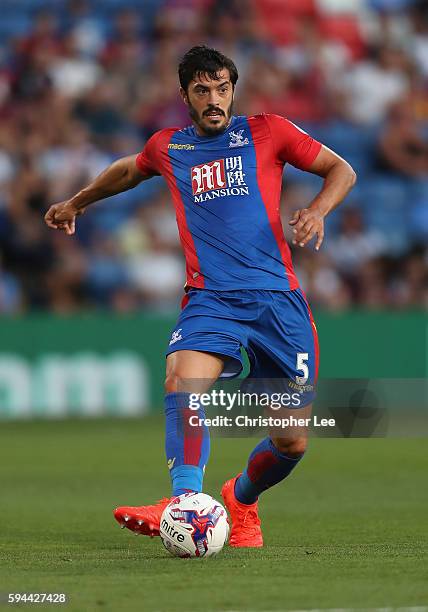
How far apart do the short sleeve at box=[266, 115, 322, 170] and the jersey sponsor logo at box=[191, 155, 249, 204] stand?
0.22 m

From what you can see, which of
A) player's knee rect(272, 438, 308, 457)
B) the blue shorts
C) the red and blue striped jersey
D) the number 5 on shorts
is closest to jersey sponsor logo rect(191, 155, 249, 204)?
the red and blue striped jersey

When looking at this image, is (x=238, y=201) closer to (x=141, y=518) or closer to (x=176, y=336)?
(x=176, y=336)

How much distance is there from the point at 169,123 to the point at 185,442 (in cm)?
1137

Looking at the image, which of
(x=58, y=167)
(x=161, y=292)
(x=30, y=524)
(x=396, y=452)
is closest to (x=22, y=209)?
(x=58, y=167)

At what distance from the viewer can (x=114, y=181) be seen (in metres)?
6.76

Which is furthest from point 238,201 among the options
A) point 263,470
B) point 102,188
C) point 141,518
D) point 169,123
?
point 169,123

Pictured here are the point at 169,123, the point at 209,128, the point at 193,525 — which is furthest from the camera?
the point at 169,123

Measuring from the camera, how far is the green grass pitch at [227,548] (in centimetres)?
468

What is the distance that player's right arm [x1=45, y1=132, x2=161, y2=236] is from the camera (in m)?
6.57

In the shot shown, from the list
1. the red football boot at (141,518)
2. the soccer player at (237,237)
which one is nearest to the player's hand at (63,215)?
the soccer player at (237,237)

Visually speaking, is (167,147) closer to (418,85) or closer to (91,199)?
(91,199)

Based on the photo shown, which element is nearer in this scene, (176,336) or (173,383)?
(173,383)

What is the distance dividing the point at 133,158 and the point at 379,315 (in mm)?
9508

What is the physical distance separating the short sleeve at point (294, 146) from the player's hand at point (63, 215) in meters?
1.22
